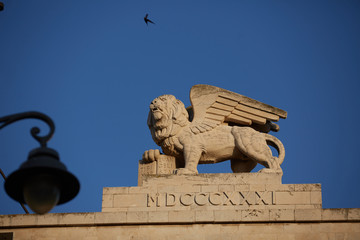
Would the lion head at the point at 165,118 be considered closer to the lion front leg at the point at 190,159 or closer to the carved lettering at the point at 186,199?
the lion front leg at the point at 190,159

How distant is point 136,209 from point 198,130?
108 inches

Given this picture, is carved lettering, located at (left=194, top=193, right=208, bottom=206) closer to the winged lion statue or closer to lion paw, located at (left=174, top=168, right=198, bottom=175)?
lion paw, located at (left=174, top=168, right=198, bottom=175)

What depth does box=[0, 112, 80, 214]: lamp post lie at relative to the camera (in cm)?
924

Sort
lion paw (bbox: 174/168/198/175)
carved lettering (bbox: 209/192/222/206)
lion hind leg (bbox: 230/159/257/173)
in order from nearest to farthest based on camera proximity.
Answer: carved lettering (bbox: 209/192/222/206) → lion paw (bbox: 174/168/198/175) → lion hind leg (bbox: 230/159/257/173)

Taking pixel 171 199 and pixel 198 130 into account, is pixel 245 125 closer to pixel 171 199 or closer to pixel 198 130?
pixel 198 130

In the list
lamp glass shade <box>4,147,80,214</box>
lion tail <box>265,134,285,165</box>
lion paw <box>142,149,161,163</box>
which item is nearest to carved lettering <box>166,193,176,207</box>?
lion paw <box>142,149,161,163</box>

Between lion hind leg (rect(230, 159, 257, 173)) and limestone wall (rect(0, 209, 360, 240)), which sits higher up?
lion hind leg (rect(230, 159, 257, 173))

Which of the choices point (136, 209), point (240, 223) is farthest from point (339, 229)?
point (136, 209)

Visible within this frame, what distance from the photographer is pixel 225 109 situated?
67.6 ft

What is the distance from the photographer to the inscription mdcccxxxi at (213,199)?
61.7 ft

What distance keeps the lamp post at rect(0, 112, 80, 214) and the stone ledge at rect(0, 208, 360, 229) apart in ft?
30.1

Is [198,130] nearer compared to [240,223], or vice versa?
[240,223]

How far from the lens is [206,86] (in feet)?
67.9

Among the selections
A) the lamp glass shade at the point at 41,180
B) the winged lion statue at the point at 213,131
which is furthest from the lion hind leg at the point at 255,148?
the lamp glass shade at the point at 41,180
